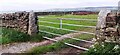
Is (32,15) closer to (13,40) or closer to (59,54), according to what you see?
(13,40)

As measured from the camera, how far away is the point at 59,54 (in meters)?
10.9

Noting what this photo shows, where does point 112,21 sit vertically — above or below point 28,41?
above

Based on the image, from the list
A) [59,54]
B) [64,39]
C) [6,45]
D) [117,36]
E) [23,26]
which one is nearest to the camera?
[117,36]

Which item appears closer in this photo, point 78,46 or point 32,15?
point 78,46

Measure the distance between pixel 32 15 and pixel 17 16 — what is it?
116cm

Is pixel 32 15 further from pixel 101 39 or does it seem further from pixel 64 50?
pixel 101 39

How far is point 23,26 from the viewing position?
15219 mm

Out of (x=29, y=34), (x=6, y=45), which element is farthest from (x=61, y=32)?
(x=6, y=45)

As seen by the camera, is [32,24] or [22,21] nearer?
[32,24]

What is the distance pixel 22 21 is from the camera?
1527 centimetres

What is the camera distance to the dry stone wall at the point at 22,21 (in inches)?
577

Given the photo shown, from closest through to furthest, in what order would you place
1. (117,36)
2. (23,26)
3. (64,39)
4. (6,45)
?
1. (117,36)
2. (64,39)
3. (6,45)
4. (23,26)

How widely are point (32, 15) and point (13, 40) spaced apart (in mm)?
1297

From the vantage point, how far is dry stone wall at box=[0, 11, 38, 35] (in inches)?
577
